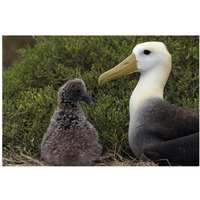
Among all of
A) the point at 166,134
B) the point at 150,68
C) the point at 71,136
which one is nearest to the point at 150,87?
the point at 150,68

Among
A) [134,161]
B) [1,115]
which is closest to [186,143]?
[134,161]

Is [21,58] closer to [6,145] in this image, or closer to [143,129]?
[6,145]

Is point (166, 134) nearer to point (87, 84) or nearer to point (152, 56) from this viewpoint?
point (152, 56)

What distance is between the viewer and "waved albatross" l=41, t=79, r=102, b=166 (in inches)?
111

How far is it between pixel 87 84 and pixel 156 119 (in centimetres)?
103

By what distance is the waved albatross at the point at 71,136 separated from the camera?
2.81 meters

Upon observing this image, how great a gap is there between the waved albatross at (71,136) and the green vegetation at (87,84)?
27cm

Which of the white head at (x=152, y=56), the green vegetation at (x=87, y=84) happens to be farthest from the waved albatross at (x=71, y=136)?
the white head at (x=152, y=56)

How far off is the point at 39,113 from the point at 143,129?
39.4 inches

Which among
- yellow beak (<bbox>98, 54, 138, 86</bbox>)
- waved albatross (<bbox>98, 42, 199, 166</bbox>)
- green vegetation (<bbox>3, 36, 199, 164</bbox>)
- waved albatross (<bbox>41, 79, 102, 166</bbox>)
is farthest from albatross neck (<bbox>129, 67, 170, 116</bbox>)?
waved albatross (<bbox>41, 79, 102, 166</bbox>)

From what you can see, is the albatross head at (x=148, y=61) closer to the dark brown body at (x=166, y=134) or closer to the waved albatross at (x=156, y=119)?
the waved albatross at (x=156, y=119)

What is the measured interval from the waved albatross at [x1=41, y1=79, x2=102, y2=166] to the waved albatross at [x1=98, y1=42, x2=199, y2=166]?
34 centimetres

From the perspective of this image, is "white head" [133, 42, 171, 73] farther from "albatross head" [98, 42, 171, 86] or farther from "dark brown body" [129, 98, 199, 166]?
"dark brown body" [129, 98, 199, 166]

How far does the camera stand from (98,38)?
4.14m
